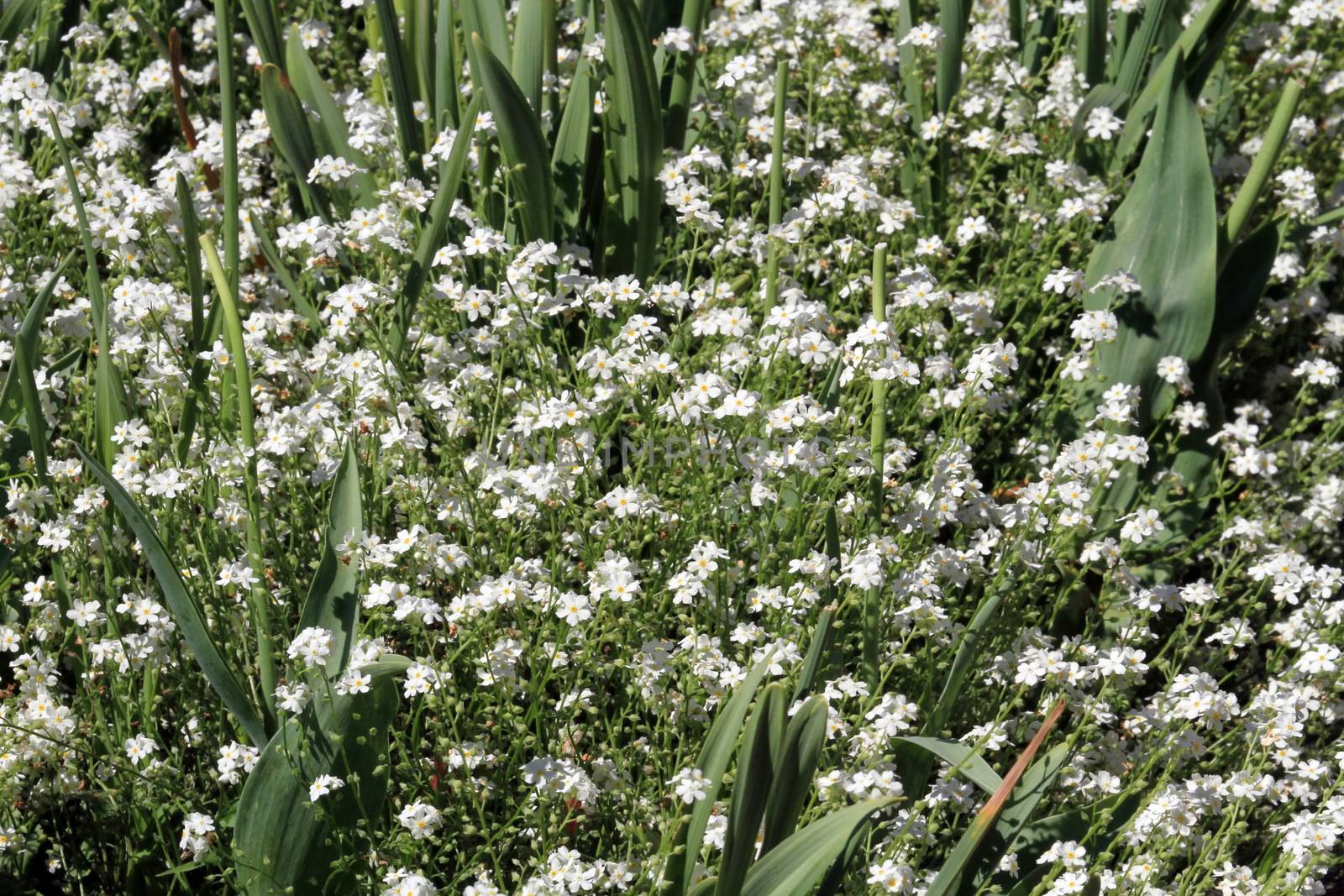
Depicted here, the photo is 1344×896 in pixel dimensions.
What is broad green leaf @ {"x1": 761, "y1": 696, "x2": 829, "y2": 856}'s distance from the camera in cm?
227

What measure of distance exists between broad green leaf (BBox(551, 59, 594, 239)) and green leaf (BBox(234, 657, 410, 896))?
164 cm

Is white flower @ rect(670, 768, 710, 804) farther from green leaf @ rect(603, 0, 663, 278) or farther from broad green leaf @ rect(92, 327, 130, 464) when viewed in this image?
green leaf @ rect(603, 0, 663, 278)

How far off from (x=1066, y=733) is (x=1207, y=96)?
8.17ft

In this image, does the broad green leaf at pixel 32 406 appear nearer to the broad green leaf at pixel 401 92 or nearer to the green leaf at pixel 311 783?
the green leaf at pixel 311 783

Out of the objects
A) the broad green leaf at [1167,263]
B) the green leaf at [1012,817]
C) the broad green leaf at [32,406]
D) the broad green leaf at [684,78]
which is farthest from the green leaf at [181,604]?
the broad green leaf at [1167,263]

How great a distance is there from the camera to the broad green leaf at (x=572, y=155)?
379cm

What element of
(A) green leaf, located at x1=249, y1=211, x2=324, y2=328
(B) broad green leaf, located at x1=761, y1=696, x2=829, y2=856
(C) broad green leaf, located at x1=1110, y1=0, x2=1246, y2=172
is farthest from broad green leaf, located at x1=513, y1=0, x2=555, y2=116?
(B) broad green leaf, located at x1=761, y1=696, x2=829, y2=856

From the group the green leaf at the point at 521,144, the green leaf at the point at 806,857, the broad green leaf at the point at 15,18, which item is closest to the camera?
the green leaf at the point at 806,857

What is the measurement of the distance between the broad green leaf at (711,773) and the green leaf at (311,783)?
559 mm

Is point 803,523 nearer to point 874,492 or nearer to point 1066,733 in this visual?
point 874,492

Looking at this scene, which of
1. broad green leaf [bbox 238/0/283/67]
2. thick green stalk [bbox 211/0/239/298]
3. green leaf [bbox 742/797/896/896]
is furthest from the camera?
broad green leaf [bbox 238/0/283/67]

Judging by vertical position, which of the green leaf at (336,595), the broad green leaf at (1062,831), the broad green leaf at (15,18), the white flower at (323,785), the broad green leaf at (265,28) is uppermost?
the broad green leaf at (15,18)

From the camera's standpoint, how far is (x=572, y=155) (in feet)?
12.6

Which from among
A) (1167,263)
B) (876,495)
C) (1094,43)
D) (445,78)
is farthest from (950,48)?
(876,495)
